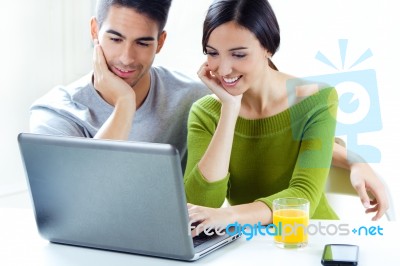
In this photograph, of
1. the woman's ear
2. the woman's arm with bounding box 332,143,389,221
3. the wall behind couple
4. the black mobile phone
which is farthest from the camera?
the wall behind couple

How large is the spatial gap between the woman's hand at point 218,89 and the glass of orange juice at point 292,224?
0.40 metres

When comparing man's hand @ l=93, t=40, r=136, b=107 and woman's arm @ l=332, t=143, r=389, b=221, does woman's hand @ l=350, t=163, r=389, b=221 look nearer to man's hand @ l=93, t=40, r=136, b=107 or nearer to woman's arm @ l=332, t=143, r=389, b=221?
woman's arm @ l=332, t=143, r=389, b=221

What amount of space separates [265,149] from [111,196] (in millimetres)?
639

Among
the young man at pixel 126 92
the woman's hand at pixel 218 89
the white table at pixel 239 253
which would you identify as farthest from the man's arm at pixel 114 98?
the white table at pixel 239 253

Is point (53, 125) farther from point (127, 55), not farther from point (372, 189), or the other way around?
point (372, 189)

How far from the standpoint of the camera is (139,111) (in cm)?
204

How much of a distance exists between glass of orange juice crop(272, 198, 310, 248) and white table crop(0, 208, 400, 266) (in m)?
0.02

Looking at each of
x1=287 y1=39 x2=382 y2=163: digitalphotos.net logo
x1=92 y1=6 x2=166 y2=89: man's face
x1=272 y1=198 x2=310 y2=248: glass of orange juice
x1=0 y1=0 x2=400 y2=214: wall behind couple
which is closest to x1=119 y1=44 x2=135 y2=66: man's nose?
x1=92 y1=6 x2=166 y2=89: man's face

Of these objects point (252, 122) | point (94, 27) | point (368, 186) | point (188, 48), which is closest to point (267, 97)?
point (252, 122)

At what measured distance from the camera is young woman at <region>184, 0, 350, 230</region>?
1711mm

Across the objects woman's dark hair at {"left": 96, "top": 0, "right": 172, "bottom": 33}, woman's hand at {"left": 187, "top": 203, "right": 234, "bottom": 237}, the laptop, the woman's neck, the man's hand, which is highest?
woman's dark hair at {"left": 96, "top": 0, "right": 172, "bottom": 33}

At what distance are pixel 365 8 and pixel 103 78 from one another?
56.2 inches

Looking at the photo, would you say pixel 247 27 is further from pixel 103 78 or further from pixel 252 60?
pixel 103 78

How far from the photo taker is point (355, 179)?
5.58 feet
